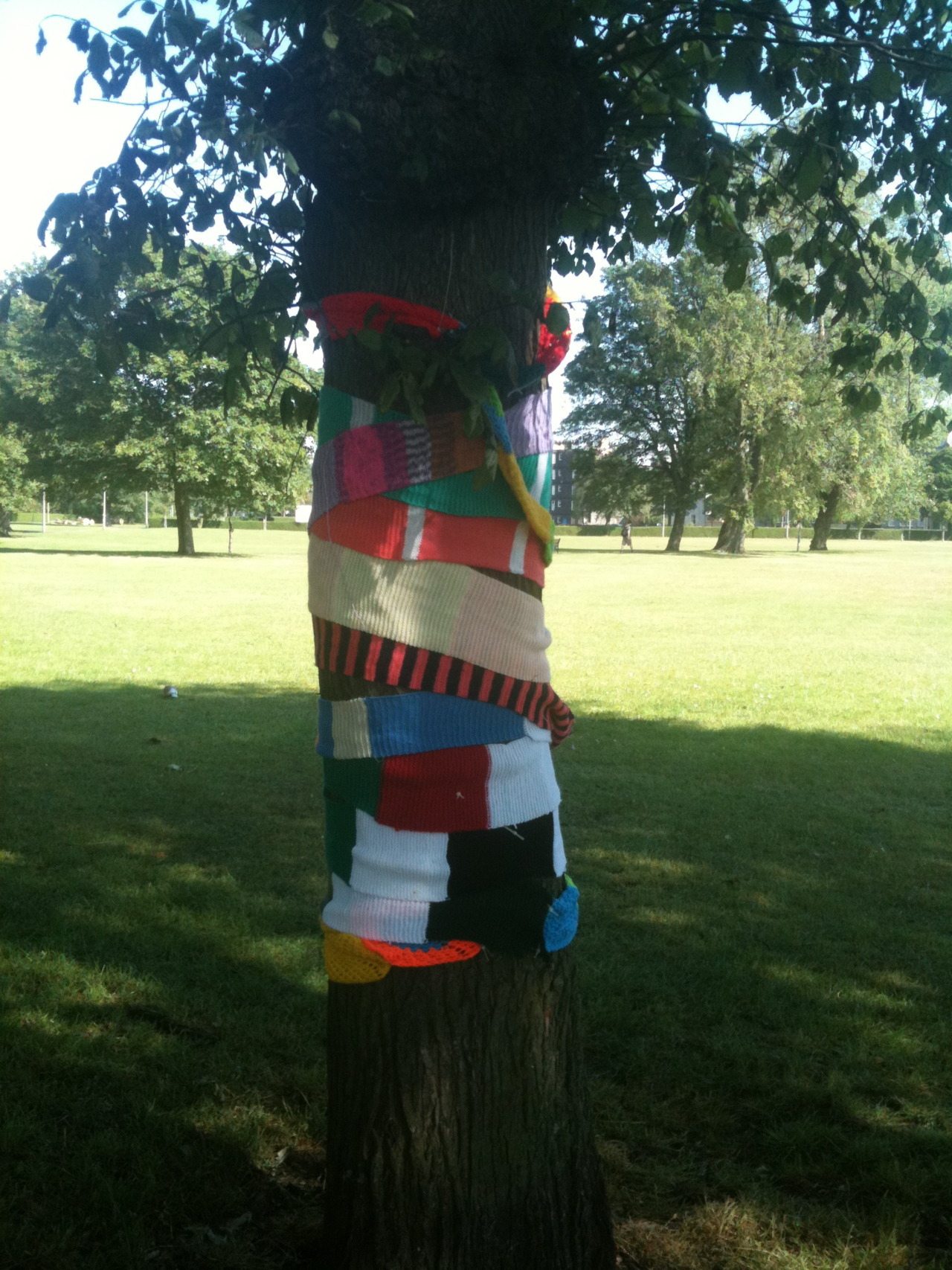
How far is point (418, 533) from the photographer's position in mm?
2570

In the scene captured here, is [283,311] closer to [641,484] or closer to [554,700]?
[554,700]

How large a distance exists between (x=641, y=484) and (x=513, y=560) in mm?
56912

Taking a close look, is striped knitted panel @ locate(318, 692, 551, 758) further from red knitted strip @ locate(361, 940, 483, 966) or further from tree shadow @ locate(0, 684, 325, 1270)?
tree shadow @ locate(0, 684, 325, 1270)

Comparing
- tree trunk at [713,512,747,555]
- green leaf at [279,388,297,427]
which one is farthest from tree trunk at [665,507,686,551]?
green leaf at [279,388,297,427]

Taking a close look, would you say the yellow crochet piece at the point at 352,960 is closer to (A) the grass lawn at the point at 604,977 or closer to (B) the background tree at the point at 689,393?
(A) the grass lawn at the point at 604,977

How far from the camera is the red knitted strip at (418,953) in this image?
8.52 ft

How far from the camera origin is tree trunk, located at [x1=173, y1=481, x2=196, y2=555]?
43031 mm

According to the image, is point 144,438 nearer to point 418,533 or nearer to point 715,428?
point 715,428

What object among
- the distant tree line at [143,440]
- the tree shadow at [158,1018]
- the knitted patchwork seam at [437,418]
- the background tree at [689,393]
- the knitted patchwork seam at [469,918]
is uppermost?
the background tree at [689,393]

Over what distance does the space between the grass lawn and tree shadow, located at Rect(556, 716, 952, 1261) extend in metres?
0.01

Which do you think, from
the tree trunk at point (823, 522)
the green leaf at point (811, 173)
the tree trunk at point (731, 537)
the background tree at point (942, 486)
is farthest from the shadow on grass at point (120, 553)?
the background tree at point (942, 486)

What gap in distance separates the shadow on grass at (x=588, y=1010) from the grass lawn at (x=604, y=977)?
0.04ft

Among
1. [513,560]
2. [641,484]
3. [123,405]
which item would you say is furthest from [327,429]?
[641,484]

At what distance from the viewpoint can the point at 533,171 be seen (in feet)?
8.74
